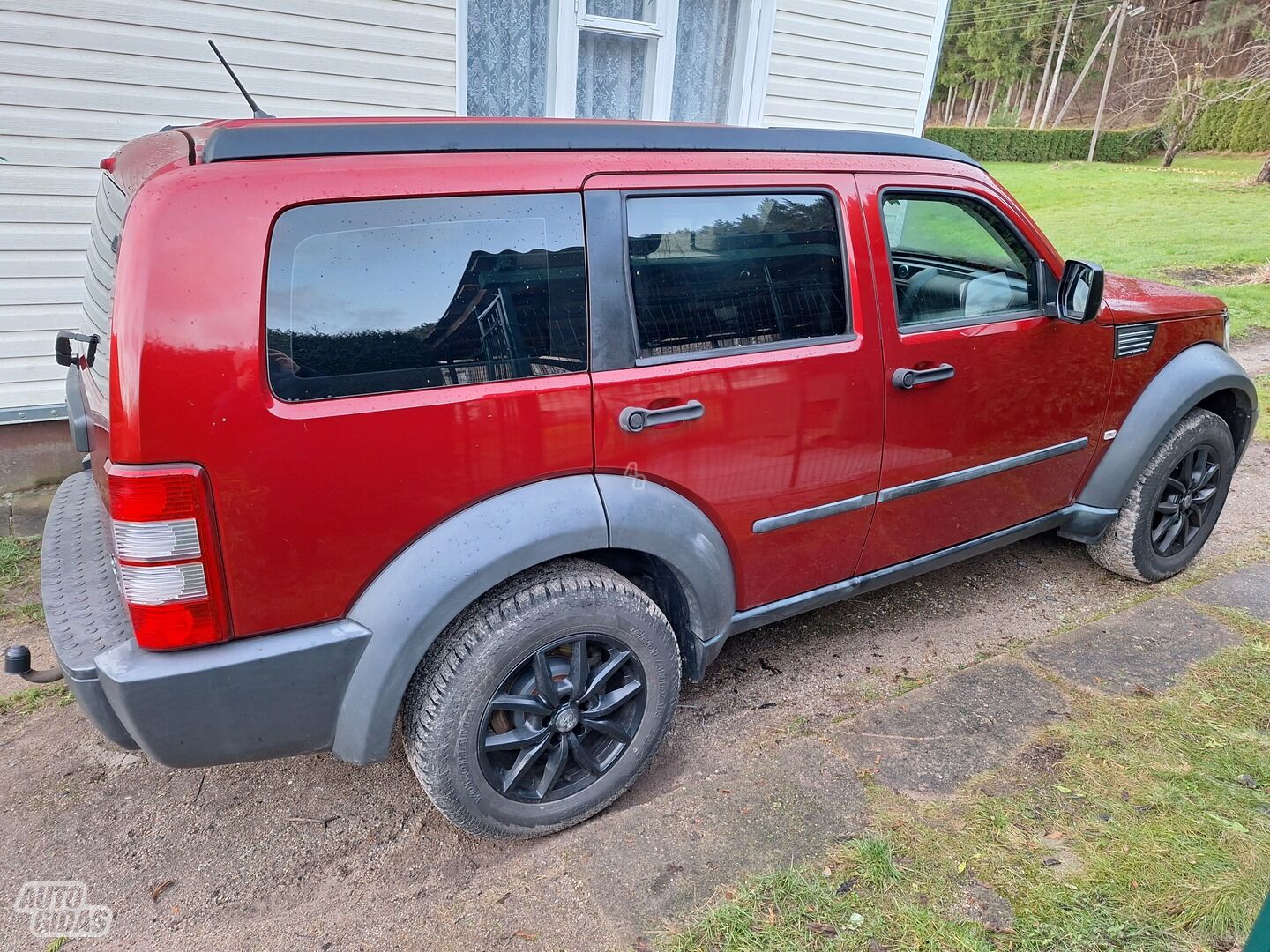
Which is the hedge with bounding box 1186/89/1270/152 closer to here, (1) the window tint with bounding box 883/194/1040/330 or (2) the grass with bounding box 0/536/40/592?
(1) the window tint with bounding box 883/194/1040/330

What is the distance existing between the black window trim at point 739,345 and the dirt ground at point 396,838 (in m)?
1.30

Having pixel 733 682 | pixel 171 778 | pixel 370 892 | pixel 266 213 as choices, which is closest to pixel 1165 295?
pixel 733 682

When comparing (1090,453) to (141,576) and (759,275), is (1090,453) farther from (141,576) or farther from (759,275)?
(141,576)

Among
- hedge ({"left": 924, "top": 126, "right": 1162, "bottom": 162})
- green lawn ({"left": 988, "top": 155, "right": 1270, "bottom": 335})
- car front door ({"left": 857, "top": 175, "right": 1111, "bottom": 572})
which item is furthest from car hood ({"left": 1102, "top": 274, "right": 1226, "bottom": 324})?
hedge ({"left": 924, "top": 126, "right": 1162, "bottom": 162})

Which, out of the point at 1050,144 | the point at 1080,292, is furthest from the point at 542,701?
the point at 1050,144

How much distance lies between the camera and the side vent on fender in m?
3.38

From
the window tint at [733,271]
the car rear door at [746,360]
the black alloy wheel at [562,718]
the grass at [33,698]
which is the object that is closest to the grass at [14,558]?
the grass at [33,698]

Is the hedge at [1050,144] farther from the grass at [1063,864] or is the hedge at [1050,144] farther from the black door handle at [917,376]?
the grass at [1063,864]

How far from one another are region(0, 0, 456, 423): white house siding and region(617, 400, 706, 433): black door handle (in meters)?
3.71

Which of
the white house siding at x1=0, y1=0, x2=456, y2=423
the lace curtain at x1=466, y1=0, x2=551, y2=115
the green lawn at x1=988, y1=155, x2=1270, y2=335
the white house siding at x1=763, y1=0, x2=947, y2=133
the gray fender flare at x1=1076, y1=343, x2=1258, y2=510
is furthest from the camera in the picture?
the green lawn at x1=988, y1=155, x2=1270, y2=335

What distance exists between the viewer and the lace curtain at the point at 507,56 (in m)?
5.40

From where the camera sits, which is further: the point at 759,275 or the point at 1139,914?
the point at 759,275

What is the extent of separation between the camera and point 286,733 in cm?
205

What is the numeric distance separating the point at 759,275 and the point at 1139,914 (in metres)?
1.99
